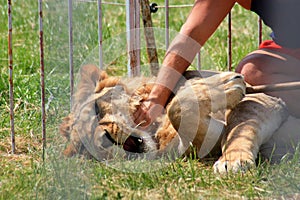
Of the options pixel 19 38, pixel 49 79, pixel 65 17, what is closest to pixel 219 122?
pixel 49 79

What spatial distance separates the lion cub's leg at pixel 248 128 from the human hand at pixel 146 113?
1.21 ft

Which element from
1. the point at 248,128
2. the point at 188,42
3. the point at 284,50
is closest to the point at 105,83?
the point at 188,42

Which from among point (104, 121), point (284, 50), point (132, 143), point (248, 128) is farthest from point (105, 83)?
point (284, 50)

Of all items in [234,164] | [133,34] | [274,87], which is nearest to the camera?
[234,164]

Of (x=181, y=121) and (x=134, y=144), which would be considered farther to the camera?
(x=134, y=144)

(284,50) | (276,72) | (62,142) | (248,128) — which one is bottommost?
(62,142)

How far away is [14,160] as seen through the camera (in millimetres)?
4039

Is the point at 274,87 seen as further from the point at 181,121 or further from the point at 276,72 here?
the point at 181,121

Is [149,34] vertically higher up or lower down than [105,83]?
higher up

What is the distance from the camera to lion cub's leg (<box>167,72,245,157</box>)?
378 centimetres

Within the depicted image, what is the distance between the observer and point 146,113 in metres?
3.89

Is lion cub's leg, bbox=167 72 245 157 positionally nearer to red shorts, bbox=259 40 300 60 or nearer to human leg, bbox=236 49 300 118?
human leg, bbox=236 49 300 118

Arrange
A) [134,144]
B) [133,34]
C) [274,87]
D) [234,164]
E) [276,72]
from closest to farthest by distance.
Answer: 1. [234,164]
2. [134,144]
3. [274,87]
4. [276,72]
5. [133,34]

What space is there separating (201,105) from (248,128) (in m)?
0.27
